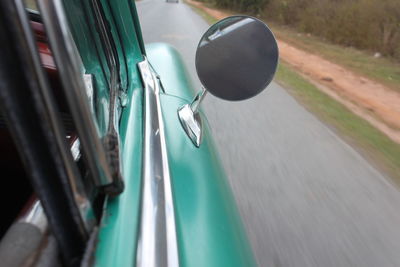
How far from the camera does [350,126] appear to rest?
500cm

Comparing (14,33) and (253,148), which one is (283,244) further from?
(14,33)

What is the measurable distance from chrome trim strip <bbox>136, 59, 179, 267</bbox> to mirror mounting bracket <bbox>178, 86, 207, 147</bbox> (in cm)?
13

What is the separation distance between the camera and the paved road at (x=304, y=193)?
2475 mm

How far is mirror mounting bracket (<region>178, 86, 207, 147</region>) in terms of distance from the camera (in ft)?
5.20

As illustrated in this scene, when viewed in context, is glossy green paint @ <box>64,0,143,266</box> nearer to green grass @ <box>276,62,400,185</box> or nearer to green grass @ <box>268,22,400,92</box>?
green grass @ <box>276,62,400,185</box>

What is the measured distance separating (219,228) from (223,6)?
93.7 feet

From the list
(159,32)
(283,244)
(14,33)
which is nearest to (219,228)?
(14,33)

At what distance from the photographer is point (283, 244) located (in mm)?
2463

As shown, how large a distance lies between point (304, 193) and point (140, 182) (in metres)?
2.22

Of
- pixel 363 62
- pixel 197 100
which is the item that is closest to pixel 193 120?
pixel 197 100

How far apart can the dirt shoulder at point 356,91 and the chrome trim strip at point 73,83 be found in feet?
15.2

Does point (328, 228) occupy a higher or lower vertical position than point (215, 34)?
lower

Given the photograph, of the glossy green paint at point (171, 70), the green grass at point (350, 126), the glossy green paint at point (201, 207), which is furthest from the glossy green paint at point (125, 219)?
the green grass at point (350, 126)

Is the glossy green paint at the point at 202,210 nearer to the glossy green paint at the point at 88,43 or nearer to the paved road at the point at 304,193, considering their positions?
the glossy green paint at the point at 88,43
